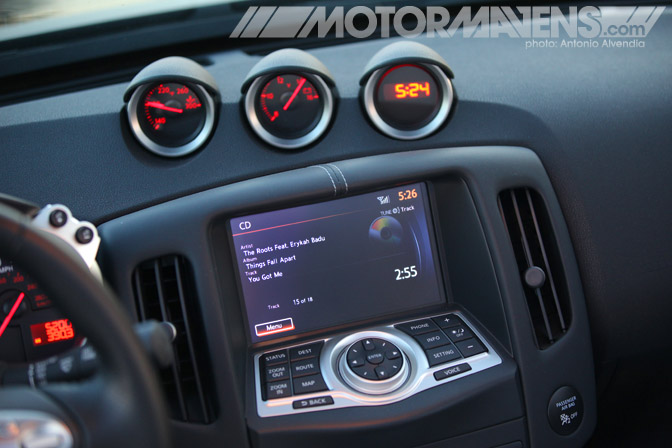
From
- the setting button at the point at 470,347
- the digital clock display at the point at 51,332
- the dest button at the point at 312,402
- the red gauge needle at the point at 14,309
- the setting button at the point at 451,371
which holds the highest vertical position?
the red gauge needle at the point at 14,309

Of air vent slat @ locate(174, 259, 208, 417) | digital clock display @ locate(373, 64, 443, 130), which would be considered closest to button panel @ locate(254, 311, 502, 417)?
air vent slat @ locate(174, 259, 208, 417)

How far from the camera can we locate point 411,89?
1.98 m

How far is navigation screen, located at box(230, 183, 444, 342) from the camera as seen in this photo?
189cm

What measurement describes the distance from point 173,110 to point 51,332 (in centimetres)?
68

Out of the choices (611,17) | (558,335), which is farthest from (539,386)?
(611,17)

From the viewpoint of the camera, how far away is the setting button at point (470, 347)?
191 centimetres

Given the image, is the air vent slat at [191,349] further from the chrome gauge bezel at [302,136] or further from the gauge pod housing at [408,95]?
the gauge pod housing at [408,95]

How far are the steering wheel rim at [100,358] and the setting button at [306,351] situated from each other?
818 mm

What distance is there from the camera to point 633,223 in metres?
2.04

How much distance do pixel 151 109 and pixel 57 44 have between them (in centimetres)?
40

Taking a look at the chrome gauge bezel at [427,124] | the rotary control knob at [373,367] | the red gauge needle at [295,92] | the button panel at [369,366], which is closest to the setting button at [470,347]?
the button panel at [369,366]

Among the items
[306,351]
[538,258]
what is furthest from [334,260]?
[538,258]

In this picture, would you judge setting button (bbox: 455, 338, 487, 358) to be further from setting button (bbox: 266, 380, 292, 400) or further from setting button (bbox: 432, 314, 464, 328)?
setting button (bbox: 266, 380, 292, 400)

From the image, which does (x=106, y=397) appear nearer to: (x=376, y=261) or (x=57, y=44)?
(x=376, y=261)
